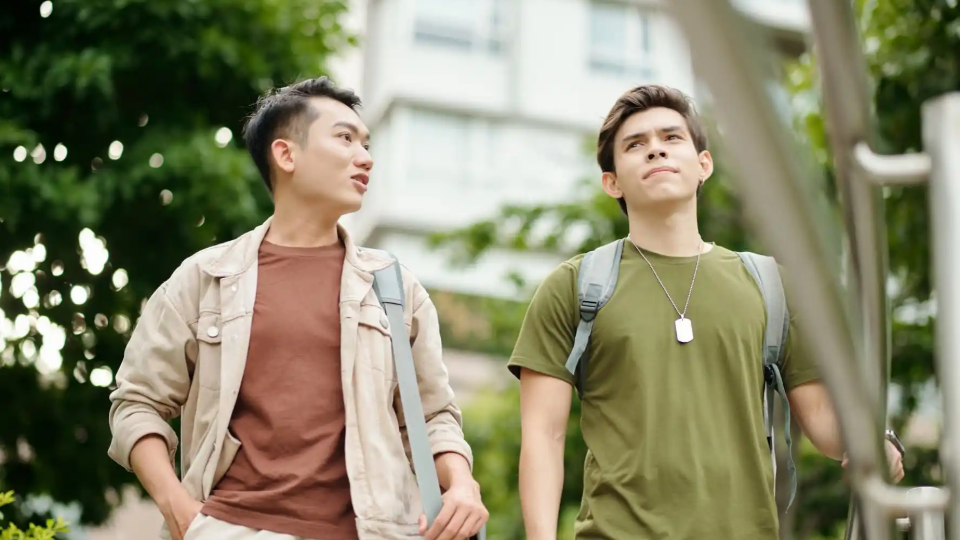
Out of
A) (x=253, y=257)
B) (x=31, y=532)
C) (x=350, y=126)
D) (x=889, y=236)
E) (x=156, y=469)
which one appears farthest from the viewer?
(x=889, y=236)

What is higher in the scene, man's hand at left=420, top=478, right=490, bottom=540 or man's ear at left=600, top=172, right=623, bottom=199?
man's ear at left=600, top=172, right=623, bottom=199

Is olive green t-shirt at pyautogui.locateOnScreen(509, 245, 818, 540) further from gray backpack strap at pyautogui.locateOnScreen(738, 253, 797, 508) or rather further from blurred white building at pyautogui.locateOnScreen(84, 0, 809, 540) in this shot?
blurred white building at pyautogui.locateOnScreen(84, 0, 809, 540)

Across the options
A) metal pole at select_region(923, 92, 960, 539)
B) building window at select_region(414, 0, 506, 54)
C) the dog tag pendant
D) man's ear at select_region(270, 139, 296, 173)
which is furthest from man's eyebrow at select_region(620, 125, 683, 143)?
building window at select_region(414, 0, 506, 54)

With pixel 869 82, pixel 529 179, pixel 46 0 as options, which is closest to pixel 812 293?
pixel 869 82

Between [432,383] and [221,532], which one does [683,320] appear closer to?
[432,383]

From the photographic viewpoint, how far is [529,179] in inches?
1352

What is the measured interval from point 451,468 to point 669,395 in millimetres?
619

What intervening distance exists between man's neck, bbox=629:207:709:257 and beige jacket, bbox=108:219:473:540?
2.23 feet

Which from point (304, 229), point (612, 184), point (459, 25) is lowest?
point (304, 229)

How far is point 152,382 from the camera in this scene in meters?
3.79

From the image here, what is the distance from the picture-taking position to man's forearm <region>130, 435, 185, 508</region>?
141 inches

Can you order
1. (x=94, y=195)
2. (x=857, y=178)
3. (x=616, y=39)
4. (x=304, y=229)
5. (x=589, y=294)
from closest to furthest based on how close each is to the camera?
(x=857, y=178)
(x=589, y=294)
(x=304, y=229)
(x=94, y=195)
(x=616, y=39)

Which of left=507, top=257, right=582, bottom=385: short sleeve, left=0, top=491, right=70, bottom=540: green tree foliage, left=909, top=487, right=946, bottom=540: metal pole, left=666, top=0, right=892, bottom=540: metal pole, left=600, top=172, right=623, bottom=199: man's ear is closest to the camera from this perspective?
left=666, top=0, right=892, bottom=540: metal pole

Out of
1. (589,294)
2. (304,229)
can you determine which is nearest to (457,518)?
(589,294)
